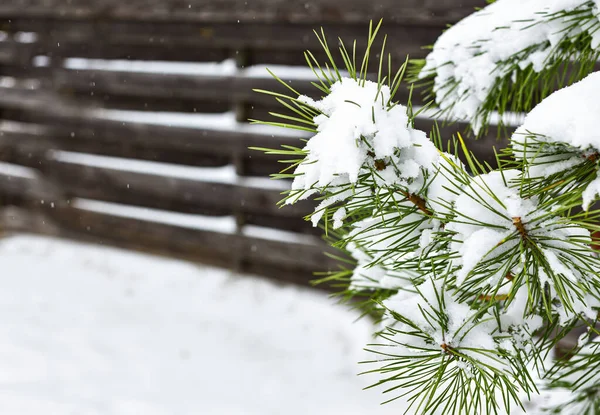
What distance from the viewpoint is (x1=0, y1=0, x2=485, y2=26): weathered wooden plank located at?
2.33 meters

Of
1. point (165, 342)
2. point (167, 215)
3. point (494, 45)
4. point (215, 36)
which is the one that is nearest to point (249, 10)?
point (215, 36)

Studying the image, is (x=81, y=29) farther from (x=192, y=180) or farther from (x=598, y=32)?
(x=598, y=32)

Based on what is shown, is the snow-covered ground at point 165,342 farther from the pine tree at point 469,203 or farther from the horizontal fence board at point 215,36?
the pine tree at point 469,203

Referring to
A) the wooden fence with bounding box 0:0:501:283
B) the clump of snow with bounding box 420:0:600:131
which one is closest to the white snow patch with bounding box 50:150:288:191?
the wooden fence with bounding box 0:0:501:283

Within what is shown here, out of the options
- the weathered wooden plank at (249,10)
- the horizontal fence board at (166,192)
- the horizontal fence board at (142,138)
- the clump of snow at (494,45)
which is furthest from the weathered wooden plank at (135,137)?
the clump of snow at (494,45)

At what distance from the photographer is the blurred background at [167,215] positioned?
8.20 feet

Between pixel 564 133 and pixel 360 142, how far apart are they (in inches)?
9.3

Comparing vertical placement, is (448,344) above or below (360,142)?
below

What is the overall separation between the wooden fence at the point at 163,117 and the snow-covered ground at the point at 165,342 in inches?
8.4

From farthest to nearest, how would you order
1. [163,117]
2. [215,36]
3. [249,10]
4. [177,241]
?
[177,241], [163,117], [215,36], [249,10]

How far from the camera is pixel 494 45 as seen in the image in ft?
3.51

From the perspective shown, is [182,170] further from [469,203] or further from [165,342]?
[469,203]

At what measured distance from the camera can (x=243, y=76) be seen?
303 centimetres

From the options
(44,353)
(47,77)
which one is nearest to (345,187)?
(44,353)
